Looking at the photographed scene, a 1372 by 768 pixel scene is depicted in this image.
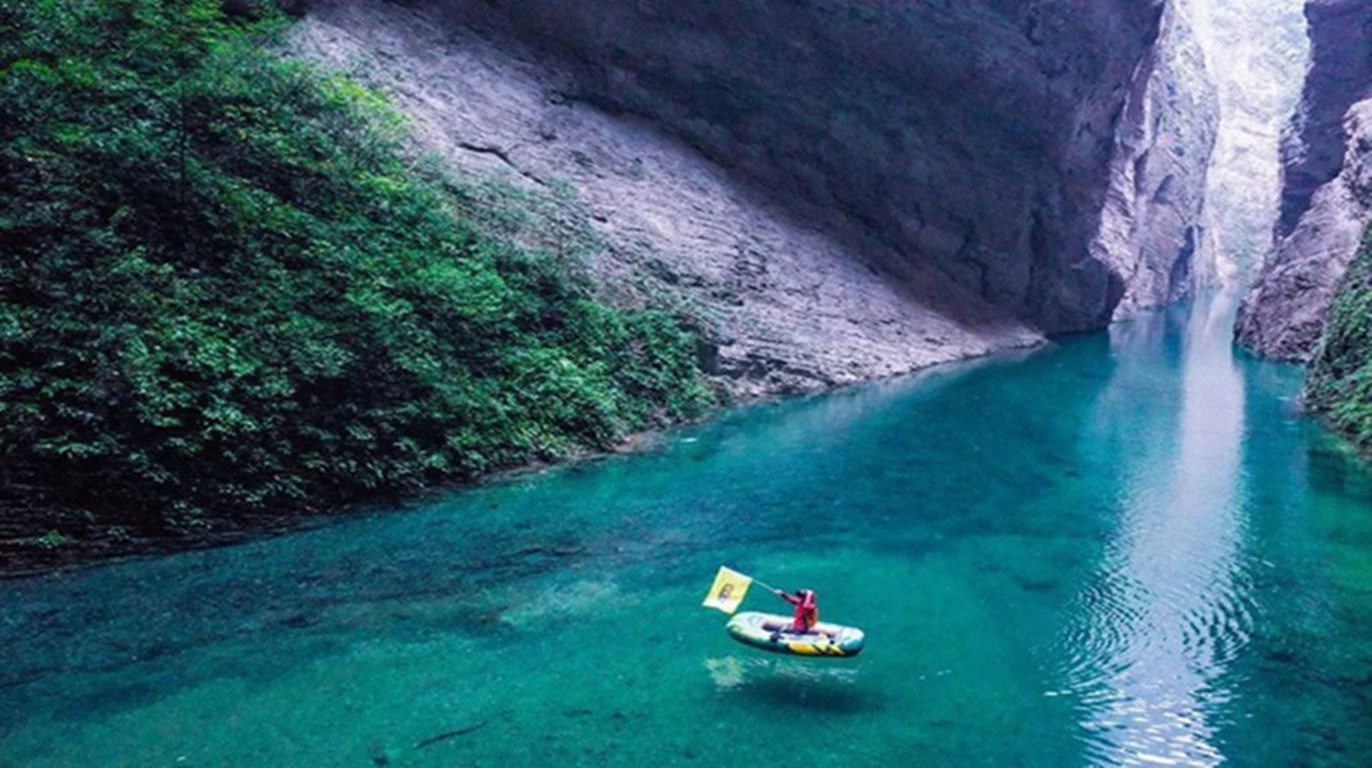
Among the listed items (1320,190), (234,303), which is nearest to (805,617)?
(234,303)

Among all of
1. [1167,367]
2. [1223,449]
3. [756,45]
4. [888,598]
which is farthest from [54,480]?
[1167,367]

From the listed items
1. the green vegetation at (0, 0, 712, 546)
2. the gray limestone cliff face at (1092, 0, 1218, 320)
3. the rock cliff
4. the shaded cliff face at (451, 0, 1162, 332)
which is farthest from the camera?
the gray limestone cliff face at (1092, 0, 1218, 320)

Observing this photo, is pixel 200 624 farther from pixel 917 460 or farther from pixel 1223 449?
pixel 1223 449

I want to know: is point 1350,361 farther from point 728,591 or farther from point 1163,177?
point 1163,177

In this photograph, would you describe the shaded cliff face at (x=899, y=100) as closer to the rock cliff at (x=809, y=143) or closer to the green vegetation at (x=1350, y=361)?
the rock cliff at (x=809, y=143)

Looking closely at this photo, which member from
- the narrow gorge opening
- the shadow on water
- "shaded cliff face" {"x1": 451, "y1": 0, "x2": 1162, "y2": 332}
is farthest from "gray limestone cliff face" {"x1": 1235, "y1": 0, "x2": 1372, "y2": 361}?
the narrow gorge opening

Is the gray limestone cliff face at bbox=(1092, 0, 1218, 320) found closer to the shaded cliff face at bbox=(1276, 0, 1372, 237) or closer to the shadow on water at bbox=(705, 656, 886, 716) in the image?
the shaded cliff face at bbox=(1276, 0, 1372, 237)
